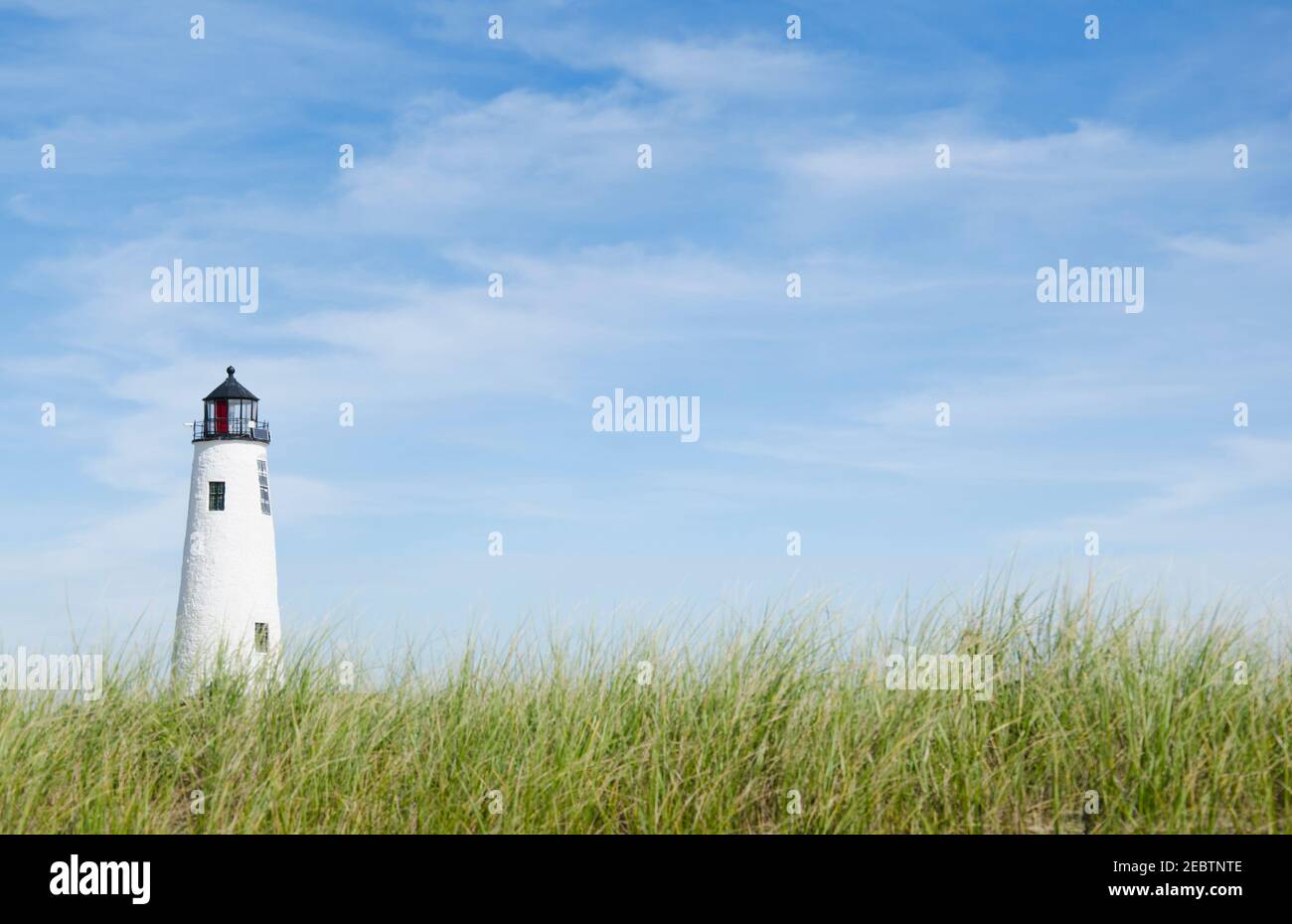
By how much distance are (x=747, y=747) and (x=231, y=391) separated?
17.2m

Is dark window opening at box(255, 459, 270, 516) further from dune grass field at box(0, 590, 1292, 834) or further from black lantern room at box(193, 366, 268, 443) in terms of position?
dune grass field at box(0, 590, 1292, 834)

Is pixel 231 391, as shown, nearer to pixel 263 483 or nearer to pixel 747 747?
pixel 263 483

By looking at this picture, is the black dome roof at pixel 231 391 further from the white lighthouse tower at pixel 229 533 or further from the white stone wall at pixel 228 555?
the white stone wall at pixel 228 555

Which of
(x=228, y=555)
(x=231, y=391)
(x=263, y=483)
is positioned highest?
(x=231, y=391)

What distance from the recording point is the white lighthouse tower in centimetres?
2083

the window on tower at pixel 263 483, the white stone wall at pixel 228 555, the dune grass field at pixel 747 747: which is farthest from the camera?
the window on tower at pixel 263 483

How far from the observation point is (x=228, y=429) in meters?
22.3

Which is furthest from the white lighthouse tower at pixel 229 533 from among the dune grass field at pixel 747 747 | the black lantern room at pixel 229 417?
the dune grass field at pixel 747 747

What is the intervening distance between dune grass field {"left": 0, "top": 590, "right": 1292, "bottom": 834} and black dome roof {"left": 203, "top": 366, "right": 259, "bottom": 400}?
44.8 feet

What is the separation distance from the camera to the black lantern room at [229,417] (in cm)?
2236

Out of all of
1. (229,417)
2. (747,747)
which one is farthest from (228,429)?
(747,747)
